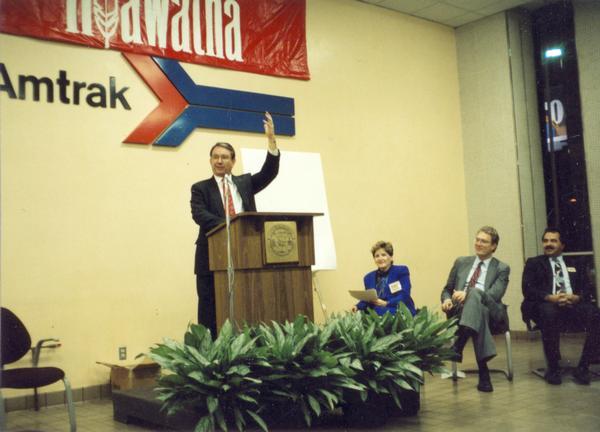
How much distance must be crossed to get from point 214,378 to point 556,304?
2.58 metres

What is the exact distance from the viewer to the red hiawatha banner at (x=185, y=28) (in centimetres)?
434

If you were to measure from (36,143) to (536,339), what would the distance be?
16.3 ft

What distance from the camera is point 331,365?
2.99 meters

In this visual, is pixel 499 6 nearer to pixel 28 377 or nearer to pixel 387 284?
pixel 387 284

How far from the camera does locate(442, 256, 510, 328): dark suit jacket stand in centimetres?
418

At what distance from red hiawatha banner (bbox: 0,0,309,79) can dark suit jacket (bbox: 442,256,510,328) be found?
2.31 m

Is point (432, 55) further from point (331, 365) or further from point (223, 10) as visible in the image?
point (331, 365)

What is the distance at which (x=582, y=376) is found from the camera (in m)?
4.13

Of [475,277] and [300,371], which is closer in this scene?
[300,371]

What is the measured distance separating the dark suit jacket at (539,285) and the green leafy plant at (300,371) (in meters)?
1.93

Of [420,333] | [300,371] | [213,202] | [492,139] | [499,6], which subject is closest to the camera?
[300,371]

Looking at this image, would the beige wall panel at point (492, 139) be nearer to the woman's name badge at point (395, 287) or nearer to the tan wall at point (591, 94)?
the tan wall at point (591, 94)

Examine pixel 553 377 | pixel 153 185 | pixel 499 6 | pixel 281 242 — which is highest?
pixel 499 6

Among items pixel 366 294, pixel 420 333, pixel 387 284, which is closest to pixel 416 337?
pixel 420 333
